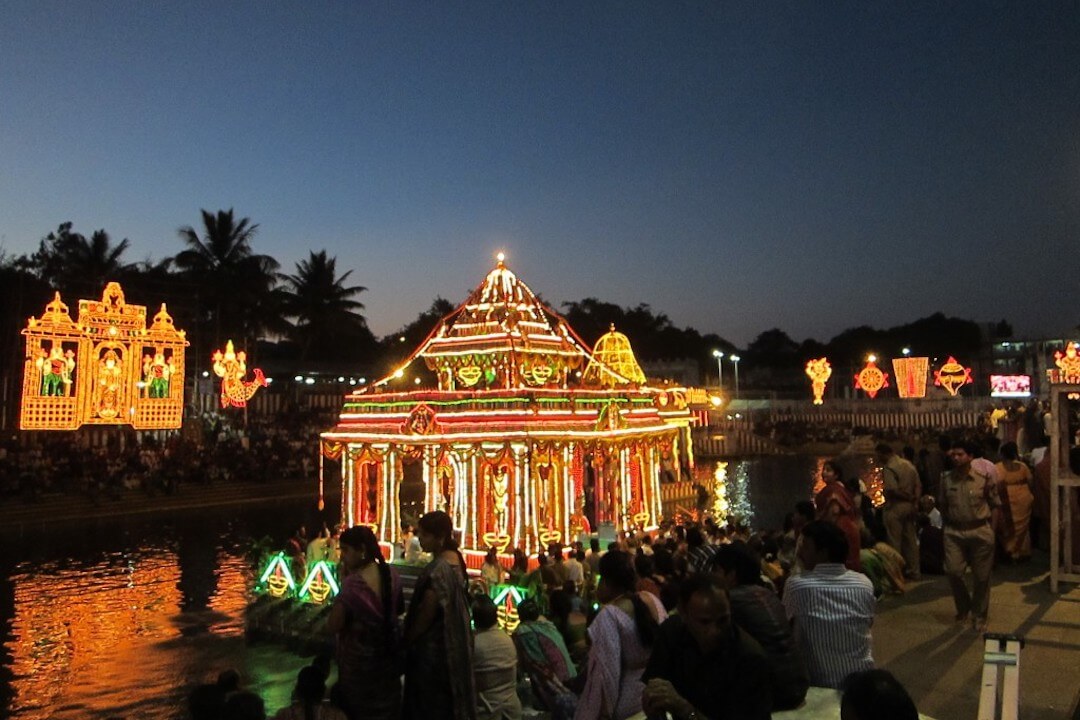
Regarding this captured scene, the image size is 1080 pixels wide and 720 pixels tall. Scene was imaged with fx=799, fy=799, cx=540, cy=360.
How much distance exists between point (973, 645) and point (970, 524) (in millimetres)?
1024

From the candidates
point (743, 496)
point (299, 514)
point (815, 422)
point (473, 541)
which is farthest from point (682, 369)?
point (473, 541)

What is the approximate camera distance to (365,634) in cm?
448

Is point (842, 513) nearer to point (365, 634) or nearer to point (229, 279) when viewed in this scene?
point (365, 634)

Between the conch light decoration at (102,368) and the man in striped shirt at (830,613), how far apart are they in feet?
94.4

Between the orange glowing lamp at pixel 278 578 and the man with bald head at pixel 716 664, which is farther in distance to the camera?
the orange glowing lamp at pixel 278 578

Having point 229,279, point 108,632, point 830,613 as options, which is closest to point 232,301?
point 229,279

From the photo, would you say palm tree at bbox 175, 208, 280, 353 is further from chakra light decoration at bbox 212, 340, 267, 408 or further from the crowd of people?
the crowd of people

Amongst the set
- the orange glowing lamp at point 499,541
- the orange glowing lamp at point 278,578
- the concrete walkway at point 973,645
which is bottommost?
the orange glowing lamp at point 278,578

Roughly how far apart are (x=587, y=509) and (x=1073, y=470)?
12.9 m

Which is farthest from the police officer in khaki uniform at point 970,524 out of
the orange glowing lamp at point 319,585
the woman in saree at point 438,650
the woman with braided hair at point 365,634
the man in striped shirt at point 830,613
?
the orange glowing lamp at point 319,585

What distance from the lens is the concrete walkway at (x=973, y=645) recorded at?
5.67 m

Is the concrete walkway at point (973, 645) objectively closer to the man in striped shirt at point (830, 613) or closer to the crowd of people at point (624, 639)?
the man in striped shirt at point (830, 613)

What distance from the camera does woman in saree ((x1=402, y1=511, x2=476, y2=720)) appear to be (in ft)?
14.7

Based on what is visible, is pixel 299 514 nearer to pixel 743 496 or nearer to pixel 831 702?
pixel 743 496
